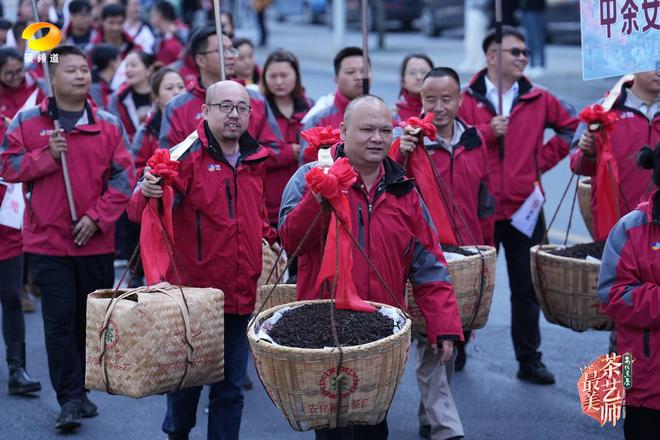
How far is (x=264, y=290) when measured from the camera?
21.2 ft

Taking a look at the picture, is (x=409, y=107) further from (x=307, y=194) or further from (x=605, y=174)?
(x=307, y=194)

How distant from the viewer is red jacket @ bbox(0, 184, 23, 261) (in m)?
8.03

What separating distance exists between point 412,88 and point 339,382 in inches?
177

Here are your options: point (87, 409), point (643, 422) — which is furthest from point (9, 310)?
point (643, 422)

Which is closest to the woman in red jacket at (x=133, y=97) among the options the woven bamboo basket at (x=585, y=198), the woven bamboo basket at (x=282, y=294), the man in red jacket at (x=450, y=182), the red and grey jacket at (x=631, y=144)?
the woven bamboo basket at (x=585, y=198)

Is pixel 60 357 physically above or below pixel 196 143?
below

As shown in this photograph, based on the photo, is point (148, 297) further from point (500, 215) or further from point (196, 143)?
point (500, 215)

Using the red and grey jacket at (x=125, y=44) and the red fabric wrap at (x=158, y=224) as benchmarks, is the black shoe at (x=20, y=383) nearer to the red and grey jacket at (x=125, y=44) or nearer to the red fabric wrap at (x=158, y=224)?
the red fabric wrap at (x=158, y=224)

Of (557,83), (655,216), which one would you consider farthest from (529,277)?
(557,83)

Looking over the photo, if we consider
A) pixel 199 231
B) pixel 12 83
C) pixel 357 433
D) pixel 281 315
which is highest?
pixel 12 83

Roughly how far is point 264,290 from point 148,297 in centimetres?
103

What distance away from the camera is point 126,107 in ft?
36.5

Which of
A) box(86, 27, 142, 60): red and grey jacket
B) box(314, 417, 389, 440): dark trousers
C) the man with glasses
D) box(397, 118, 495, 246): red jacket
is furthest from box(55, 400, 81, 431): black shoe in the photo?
box(86, 27, 142, 60): red and grey jacket

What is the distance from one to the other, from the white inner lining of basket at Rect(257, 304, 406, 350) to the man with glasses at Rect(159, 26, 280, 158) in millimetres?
2700
